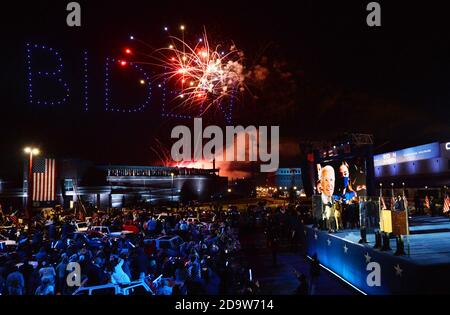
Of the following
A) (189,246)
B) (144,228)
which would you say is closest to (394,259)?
(189,246)

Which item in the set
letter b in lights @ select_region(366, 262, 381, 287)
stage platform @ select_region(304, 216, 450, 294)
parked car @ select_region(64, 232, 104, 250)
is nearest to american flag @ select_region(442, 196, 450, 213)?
stage platform @ select_region(304, 216, 450, 294)

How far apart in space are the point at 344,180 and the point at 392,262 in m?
11.4

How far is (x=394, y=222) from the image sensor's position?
9.40 m

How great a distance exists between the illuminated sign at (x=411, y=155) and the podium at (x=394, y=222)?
30.0 m

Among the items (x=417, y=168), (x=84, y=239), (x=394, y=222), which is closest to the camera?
(x=394, y=222)

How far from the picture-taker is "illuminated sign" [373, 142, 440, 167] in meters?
34.4

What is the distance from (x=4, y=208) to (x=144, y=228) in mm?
24223

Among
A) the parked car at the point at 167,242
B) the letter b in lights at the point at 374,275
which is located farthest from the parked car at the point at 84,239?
the letter b in lights at the point at 374,275

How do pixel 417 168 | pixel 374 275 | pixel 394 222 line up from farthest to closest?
pixel 417 168, pixel 374 275, pixel 394 222

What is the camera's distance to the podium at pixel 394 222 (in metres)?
9.13

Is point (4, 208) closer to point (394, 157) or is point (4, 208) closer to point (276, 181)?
point (394, 157)

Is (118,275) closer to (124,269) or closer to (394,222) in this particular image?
(124,269)

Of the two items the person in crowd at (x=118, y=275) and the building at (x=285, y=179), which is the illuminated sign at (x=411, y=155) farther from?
Result: the building at (x=285, y=179)

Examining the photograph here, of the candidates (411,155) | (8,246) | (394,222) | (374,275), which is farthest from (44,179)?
(411,155)
